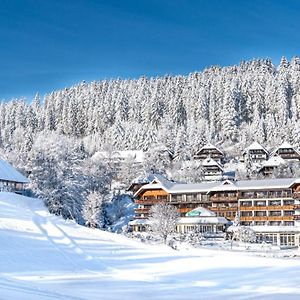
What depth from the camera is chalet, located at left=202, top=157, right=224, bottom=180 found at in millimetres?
97000

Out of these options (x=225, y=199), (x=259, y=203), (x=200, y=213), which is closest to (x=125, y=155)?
(x=225, y=199)

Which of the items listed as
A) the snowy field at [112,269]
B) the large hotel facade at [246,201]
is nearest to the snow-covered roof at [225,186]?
the large hotel facade at [246,201]

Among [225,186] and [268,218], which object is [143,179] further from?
[268,218]

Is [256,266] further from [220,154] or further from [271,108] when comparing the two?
[271,108]

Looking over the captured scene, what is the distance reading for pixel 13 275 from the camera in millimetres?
26578

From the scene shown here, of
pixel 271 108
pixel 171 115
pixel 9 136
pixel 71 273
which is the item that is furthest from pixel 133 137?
pixel 71 273

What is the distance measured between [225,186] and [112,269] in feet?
158

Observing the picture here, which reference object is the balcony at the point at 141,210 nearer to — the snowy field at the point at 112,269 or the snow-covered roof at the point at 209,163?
the snow-covered roof at the point at 209,163

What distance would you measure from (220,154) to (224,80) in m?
46.6

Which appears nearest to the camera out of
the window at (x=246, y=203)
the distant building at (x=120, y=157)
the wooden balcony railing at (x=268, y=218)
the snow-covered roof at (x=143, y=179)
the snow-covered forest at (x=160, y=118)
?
the wooden balcony railing at (x=268, y=218)

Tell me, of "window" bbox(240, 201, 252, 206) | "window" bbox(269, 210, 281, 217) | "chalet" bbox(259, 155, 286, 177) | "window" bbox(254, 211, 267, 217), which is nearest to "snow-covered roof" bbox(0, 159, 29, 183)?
"window" bbox(240, 201, 252, 206)

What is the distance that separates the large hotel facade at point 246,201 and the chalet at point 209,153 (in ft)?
70.2

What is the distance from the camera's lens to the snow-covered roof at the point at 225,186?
244 ft

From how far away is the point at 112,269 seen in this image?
101ft
